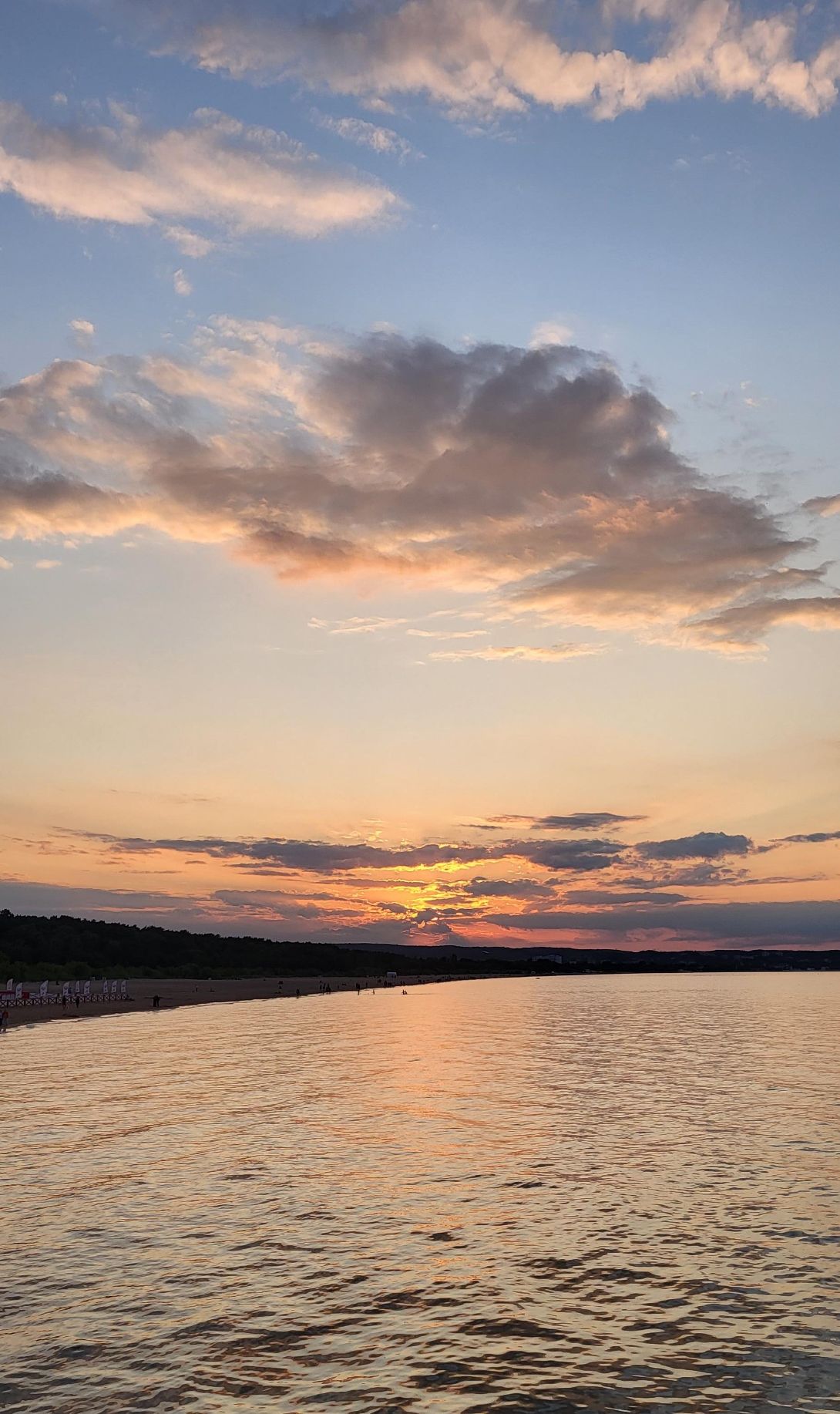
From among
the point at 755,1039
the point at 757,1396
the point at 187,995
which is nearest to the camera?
the point at 757,1396

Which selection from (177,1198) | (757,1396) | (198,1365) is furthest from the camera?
(177,1198)

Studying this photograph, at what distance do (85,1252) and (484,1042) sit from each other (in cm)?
7873

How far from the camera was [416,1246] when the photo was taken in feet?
91.6

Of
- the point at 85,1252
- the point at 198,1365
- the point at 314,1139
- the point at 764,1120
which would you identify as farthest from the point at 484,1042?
the point at 198,1365

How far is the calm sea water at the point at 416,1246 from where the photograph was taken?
60.8 feet

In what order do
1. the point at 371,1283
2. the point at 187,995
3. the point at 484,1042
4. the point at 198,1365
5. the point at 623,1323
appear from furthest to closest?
the point at 187,995 → the point at 484,1042 → the point at 371,1283 → the point at 623,1323 → the point at 198,1365

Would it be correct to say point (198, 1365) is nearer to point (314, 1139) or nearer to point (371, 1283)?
point (371, 1283)

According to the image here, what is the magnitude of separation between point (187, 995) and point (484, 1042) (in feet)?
339

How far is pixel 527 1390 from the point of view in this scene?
18.0 meters

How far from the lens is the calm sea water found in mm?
18531

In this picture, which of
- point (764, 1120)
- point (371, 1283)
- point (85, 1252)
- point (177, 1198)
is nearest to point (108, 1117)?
point (177, 1198)

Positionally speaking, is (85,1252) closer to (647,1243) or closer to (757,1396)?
(647,1243)

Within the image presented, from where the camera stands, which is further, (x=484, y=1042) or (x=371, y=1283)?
(x=484, y=1042)

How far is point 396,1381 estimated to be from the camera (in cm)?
1836
